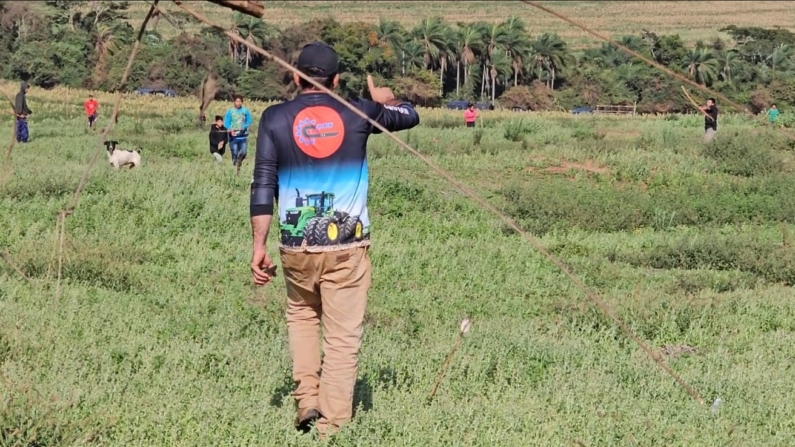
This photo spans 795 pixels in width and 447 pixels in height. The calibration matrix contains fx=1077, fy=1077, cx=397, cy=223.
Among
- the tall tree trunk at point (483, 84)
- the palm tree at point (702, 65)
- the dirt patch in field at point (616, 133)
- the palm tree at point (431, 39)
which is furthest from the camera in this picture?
the tall tree trunk at point (483, 84)

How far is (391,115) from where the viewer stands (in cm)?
489

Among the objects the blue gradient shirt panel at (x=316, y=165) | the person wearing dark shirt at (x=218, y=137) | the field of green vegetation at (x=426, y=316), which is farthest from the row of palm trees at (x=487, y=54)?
the blue gradient shirt panel at (x=316, y=165)

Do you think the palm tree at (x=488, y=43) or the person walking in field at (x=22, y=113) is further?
the palm tree at (x=488, y=43)

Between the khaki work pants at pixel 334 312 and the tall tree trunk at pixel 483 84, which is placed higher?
the khaki work pants at pixel 334 312

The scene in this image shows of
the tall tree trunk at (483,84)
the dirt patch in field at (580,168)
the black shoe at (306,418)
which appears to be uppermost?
the black shoe at (306,418)

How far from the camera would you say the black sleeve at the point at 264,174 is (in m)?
4.64

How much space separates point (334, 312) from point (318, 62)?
109cm

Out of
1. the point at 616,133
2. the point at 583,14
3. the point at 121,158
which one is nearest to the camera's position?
the point at 121,158

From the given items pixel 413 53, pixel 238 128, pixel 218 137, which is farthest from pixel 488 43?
pixel 238 128

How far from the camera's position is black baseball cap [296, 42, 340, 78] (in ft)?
15.2

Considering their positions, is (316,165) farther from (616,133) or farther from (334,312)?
(616,133)

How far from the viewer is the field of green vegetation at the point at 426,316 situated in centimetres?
488

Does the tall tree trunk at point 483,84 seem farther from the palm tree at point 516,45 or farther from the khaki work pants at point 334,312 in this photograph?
the khaki work pants at point 334,312

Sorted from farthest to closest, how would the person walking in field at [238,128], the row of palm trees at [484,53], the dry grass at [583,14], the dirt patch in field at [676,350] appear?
1. the dry grass at [583,14]
2. the row of palm trees at [484,53]
3. the person walking in field at [238,128]
4. the dirt patch in field at [676,350]
